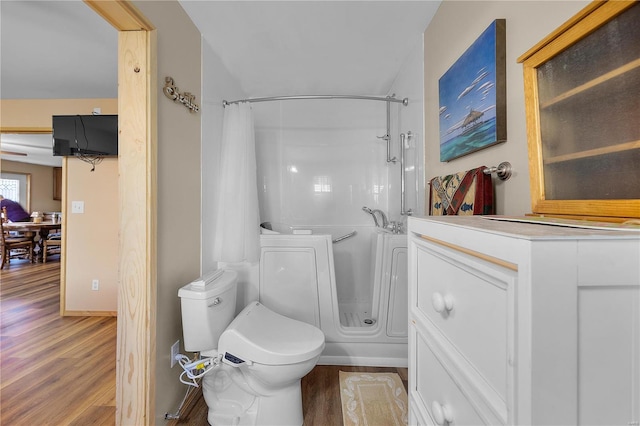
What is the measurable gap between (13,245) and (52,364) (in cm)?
452

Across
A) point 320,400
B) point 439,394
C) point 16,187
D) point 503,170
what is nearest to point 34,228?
point 16,187

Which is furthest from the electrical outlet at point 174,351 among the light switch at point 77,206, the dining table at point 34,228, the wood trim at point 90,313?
the dining table at point 34,228

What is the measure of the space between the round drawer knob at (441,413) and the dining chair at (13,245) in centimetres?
684

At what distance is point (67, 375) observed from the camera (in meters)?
1.84

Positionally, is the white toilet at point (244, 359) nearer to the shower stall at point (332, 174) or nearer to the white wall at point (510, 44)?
the white wall at point (510, 44)

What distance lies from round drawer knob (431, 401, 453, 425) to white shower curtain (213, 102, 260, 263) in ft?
4.99

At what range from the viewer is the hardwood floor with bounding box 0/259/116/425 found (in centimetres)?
151

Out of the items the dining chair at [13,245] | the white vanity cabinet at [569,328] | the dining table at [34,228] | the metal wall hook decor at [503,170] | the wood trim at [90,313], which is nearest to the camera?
the white vanity cabinet at [569,328]

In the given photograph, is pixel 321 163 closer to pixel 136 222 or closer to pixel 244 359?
pixel 136 222

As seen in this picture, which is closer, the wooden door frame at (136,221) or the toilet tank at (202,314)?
the wooden door frame at (136,221)

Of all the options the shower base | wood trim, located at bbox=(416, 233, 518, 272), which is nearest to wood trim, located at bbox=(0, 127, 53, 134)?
the shower base

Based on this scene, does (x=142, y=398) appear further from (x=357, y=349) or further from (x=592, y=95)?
(x=592, y=95)

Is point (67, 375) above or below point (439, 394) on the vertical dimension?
below

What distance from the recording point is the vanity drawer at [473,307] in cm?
43
